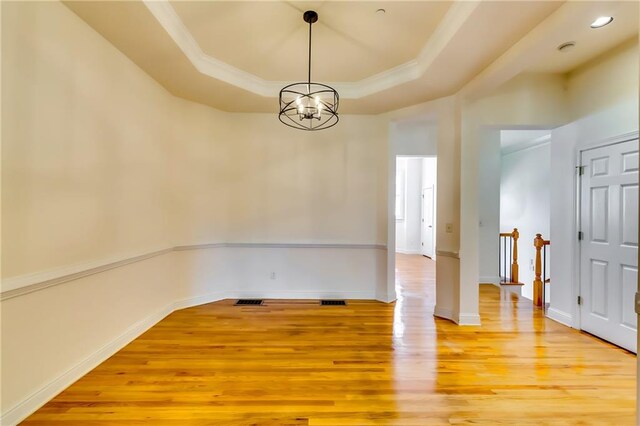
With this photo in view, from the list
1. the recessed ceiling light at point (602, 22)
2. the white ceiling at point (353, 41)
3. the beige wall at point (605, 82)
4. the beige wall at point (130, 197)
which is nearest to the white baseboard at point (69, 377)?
→ the beige wall at point (130, 197)

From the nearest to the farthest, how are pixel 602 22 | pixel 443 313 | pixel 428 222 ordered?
pixel 602 22, pixel 443 313, pixel 428 222

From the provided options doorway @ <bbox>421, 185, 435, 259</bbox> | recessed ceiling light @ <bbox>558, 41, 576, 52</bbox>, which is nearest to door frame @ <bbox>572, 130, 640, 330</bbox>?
recessed ceiling light @ <bbox>558, 41, 576, 52</bbox>

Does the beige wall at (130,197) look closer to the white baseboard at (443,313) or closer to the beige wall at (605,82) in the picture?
the white baseboard at (443,313)

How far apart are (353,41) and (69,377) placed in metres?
3.62

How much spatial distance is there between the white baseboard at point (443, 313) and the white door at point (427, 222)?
4822 millimetres

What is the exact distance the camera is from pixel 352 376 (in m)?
2.14

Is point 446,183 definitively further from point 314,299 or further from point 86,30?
point 86,30

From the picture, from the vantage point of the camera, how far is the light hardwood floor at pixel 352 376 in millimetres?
1749

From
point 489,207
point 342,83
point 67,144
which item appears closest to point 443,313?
point 489,207

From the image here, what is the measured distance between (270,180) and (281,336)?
7.07 feet

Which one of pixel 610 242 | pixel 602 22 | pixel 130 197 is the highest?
pixel 602 22

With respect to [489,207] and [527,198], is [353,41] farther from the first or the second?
[527,198]

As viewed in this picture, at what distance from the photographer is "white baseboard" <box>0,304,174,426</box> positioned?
1.65 m

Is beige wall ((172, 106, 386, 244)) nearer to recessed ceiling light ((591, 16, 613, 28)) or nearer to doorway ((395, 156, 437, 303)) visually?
recessed ceiling light ((591, 16, 613, 28))
